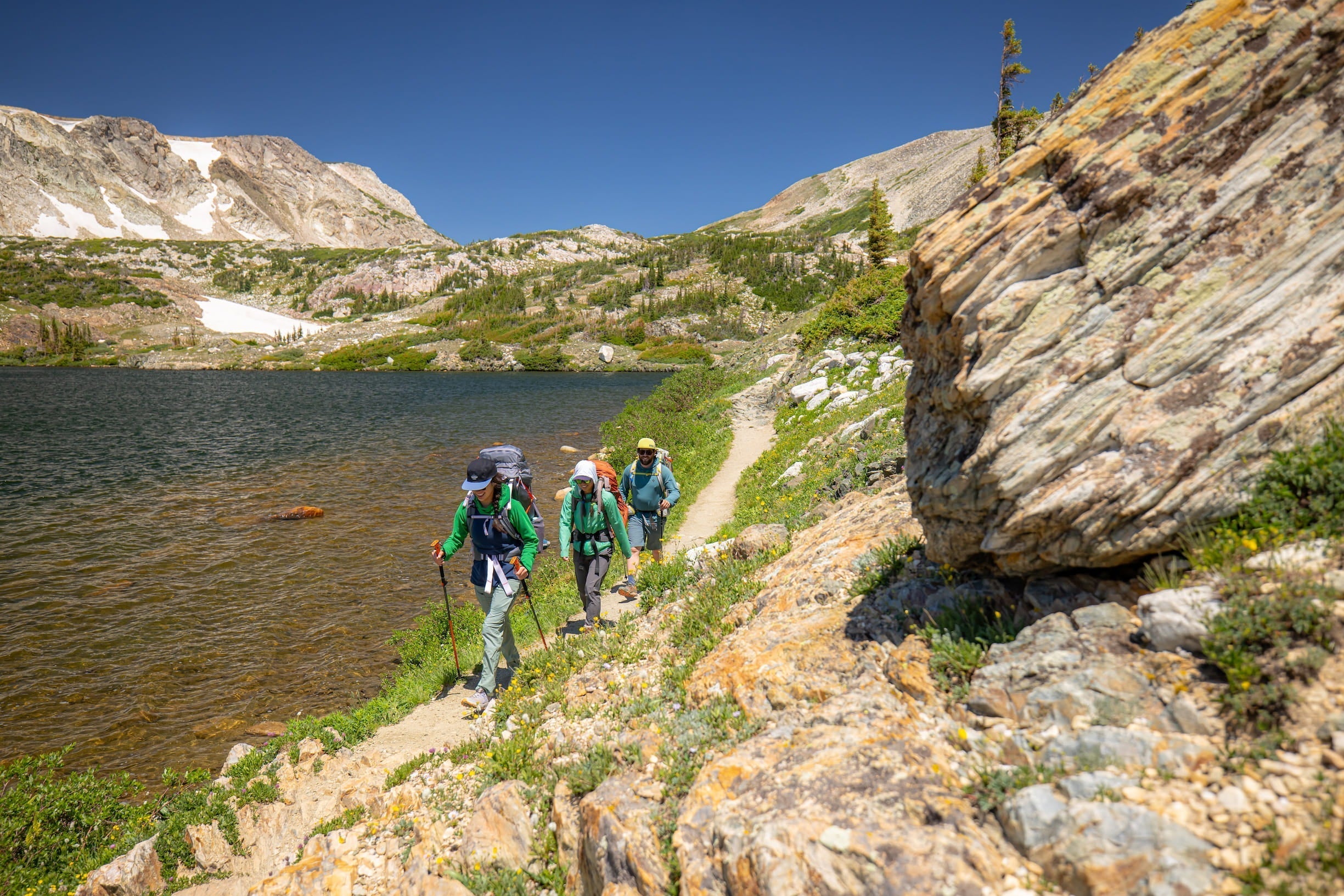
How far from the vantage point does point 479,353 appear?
102125mm

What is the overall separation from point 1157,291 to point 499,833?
284 inches

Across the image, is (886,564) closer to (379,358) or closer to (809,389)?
(809,389)

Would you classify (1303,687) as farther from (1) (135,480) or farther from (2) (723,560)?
(1) (135,480)

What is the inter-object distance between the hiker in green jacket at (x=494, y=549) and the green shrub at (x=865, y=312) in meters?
22.1

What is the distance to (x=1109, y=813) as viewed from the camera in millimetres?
3354

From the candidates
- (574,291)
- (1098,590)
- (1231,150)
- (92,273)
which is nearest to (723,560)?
(1098,590)

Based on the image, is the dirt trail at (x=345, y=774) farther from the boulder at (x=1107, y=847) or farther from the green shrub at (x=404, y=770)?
the boulder at (x=1107, y=847)

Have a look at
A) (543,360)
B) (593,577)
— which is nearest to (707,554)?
(593,577)

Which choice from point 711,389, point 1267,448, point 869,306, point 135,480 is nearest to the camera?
point 1267,448

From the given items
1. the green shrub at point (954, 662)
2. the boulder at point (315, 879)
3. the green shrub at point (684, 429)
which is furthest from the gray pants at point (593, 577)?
the green shrub at point (684, 429)

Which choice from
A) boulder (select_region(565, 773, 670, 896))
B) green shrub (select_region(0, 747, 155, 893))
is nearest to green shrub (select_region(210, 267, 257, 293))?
green shrub (select_region(0, 747, 155, 893))

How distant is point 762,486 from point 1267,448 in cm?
1302

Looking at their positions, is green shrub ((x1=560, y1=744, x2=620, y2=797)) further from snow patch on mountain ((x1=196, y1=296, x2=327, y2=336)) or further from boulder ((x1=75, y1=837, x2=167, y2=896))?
snow patch on mountain ((x1=196, y1=296, x2=327, y2=336))

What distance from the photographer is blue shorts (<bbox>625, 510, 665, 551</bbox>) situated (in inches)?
470
